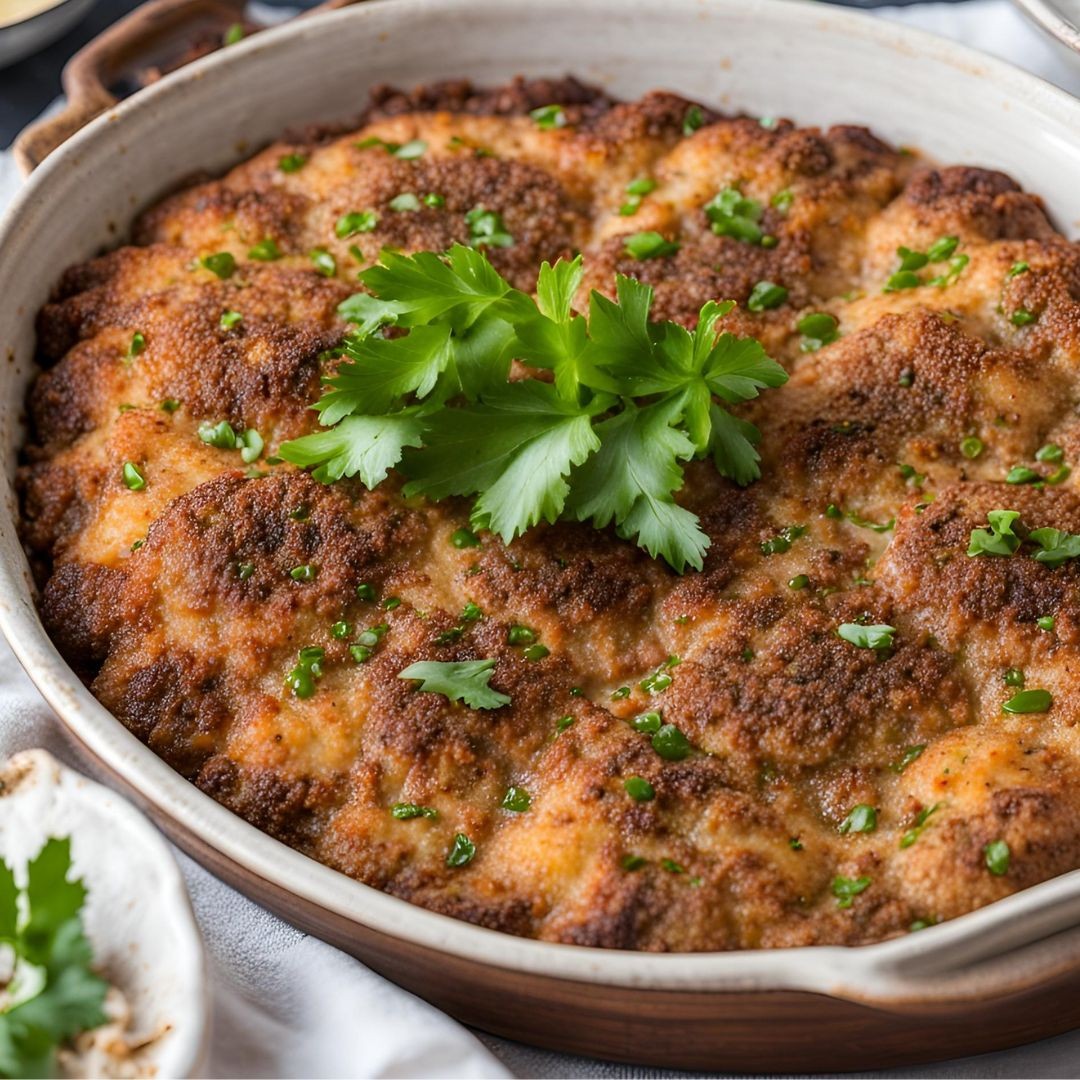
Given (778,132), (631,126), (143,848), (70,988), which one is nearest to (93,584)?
(143,848)

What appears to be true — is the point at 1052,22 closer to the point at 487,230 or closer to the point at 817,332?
the point at 817,332

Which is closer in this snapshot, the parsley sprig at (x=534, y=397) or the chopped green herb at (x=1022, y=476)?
the parsley sprig at (x=534, y=397)

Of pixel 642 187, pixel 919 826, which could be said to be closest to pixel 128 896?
pixel 919 826

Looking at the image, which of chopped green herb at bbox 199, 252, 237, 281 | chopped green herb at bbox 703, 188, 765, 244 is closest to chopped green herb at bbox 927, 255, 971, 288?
chopped green herb at bbox 703, 188, 765, 244

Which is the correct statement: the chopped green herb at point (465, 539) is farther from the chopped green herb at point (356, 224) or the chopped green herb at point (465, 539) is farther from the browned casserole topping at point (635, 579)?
the chopped green herb at point (356, 224)

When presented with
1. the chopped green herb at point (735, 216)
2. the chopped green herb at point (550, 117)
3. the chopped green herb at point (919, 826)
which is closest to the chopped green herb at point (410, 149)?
the chopped green herb at point (550, 117)
